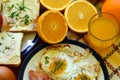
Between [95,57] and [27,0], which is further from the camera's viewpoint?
[27,0]

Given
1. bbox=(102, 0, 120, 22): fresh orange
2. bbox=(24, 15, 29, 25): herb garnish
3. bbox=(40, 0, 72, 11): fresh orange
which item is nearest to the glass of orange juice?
bbox=(102, 0, 120, 22): fresh orange

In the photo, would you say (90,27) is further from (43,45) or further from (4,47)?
(4,47)

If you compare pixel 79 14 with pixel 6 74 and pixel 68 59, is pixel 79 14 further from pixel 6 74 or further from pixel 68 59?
pixel 6 74

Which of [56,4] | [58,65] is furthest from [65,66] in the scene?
[56,4]

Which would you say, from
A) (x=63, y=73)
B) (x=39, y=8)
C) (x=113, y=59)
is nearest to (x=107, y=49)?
(x=113, y=59)

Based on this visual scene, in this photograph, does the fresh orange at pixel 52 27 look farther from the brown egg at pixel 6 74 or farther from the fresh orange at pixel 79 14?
the brown egg at pixel 6 74

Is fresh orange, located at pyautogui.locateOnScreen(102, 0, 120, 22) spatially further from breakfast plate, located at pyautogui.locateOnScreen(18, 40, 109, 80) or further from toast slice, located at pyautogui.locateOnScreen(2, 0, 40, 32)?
toast slice, located at pyautogui.locateOnScreen(2, 0, 40, 32)

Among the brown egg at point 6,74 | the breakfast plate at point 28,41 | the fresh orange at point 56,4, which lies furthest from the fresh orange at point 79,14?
the brown egg at point 6,74
